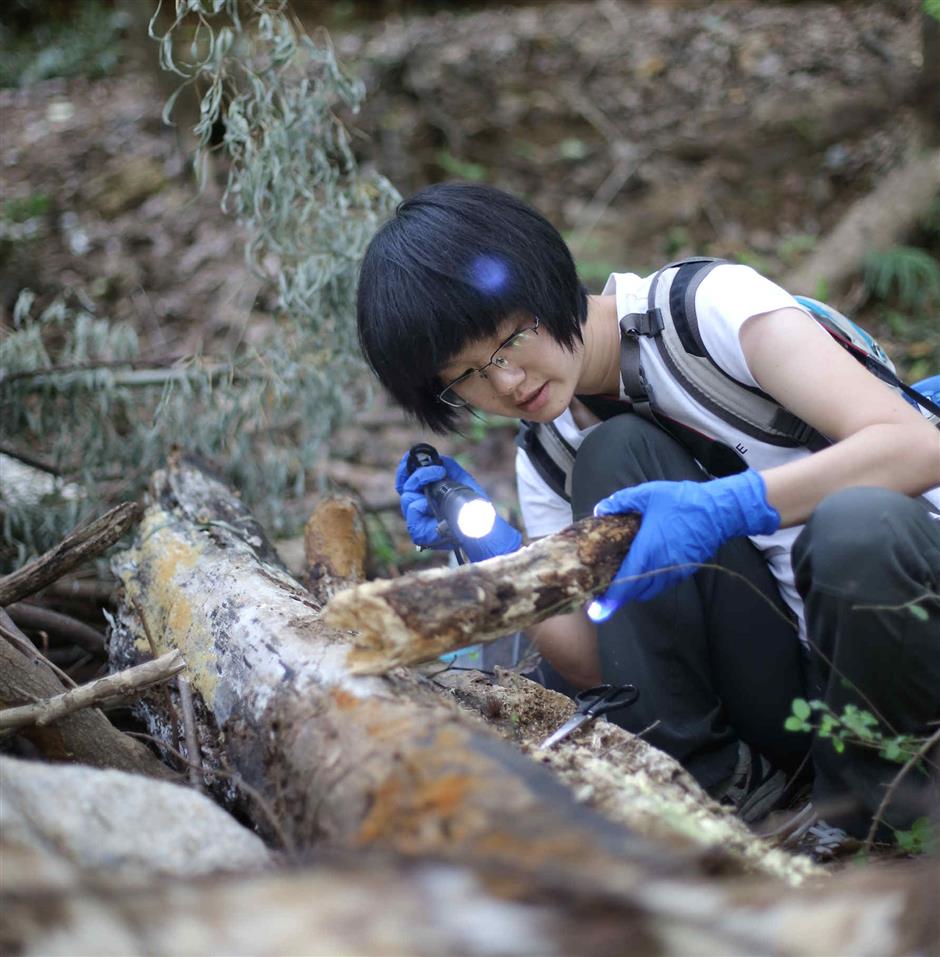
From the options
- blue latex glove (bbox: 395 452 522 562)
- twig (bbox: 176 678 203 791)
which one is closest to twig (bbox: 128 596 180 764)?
twig (bbox: 176 678 203 791)

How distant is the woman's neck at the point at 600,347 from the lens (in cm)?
219

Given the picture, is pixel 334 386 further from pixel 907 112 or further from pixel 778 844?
pixel 907 112

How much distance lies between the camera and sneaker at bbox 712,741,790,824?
6.58 feet

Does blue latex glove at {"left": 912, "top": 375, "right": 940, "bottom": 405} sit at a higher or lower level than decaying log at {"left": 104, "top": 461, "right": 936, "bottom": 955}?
higher

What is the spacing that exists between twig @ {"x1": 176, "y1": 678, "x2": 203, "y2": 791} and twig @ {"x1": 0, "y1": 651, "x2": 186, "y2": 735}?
0.17m

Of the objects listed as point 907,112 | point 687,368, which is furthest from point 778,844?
point 907,112

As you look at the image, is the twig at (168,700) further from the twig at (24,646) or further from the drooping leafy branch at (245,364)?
the drooping leafy branch at (245,364)

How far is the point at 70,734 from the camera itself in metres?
1.82

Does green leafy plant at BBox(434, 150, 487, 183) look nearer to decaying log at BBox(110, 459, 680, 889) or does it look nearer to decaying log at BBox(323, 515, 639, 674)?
decaying log at BBox(110, 459, 680, 889)

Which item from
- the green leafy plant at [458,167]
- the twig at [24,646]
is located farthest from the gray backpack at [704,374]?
the green leafy plant at [458,167]

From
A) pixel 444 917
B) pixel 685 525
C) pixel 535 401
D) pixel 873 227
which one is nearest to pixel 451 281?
pixel 535 401

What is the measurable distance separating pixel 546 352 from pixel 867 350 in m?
0.69

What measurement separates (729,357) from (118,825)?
4.68ft

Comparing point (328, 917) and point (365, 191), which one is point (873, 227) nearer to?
point (365, 191)
